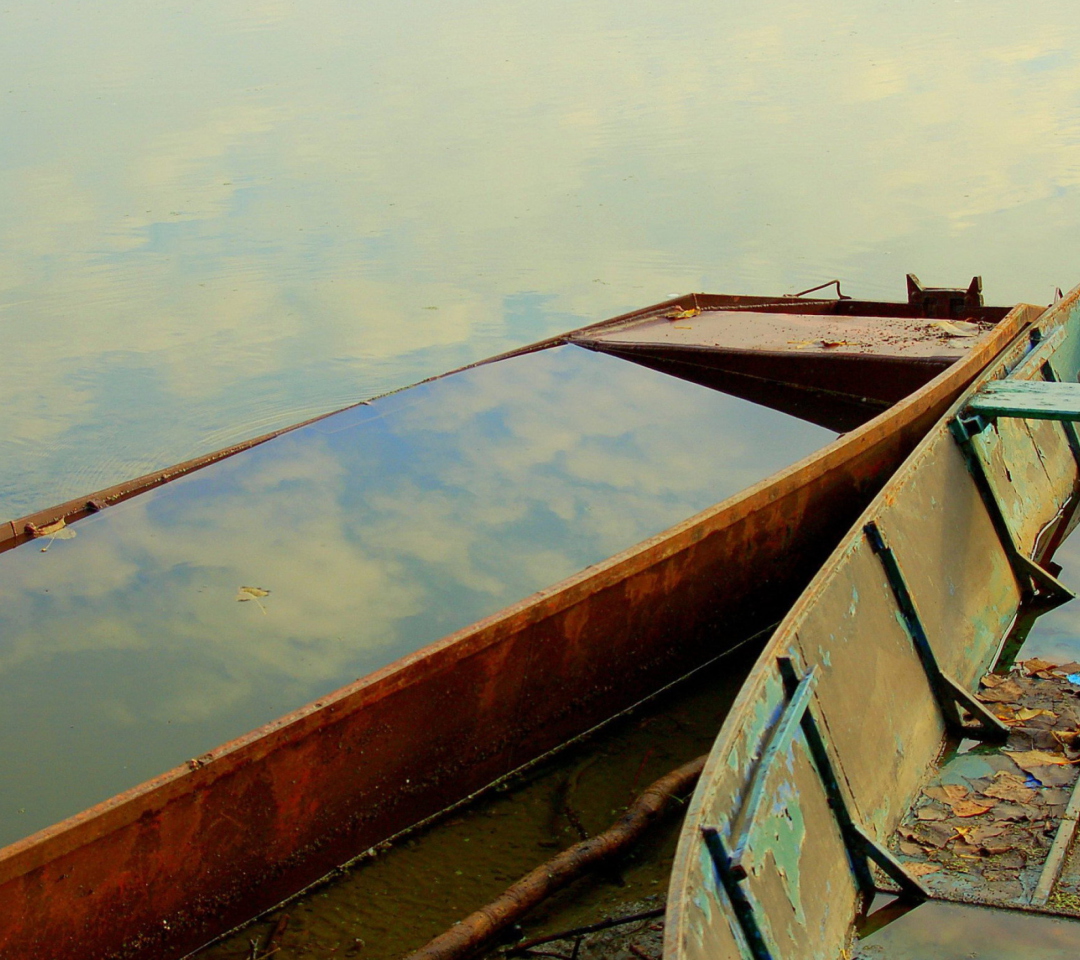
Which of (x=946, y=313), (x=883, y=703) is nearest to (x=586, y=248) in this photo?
(x=946, y=313)

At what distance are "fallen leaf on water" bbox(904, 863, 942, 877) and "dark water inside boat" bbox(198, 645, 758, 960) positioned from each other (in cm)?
83

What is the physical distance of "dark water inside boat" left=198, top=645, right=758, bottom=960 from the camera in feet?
12.3

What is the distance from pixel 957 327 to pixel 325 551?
4711 millimetres

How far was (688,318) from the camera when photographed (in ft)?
28.9

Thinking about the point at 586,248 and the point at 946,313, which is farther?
the point at 586,248

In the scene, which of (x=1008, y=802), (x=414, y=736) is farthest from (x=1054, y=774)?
(x=414, y=736)

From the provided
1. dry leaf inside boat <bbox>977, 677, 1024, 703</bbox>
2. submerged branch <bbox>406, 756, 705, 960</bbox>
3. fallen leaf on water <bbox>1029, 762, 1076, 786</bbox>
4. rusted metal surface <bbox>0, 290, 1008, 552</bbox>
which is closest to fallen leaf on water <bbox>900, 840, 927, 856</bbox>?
fallen leaf on water <bbox>1029, 762, 1076, 786</bbox>

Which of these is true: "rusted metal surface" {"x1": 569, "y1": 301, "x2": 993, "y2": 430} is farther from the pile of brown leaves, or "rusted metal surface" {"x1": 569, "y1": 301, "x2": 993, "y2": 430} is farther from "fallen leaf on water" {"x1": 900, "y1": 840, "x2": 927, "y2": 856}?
"fallen leaf on water" {"x1": 900, "y1": 840, "x2": 927, "y2": 856}

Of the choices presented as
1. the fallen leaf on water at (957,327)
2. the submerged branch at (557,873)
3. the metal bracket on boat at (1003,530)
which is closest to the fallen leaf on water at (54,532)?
the submerged branch at (557,873)

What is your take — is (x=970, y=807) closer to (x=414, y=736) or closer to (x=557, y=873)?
(x=557, y=873)

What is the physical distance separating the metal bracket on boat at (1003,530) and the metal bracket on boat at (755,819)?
2.34 meters

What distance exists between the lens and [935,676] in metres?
4.52

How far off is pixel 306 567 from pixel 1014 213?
32.1ft

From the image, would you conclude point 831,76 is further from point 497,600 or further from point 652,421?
point 497,600
